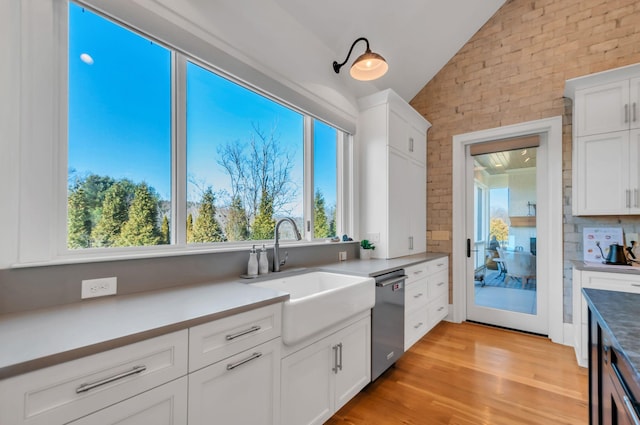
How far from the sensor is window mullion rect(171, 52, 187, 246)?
5.98 ft

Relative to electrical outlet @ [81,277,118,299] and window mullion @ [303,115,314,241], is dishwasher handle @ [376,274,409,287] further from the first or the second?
electrical outlet @ [81,277,118,299]

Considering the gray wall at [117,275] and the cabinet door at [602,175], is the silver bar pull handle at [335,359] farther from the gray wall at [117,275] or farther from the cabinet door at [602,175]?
the cabinet door at [602,175]

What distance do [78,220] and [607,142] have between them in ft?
13.0

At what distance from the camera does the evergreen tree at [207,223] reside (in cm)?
195

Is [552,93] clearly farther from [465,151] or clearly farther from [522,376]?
[522,376]

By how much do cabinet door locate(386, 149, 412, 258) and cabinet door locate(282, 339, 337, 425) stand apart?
1591 millimetres

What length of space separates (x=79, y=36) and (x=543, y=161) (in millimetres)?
4191

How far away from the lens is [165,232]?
1.78 metres

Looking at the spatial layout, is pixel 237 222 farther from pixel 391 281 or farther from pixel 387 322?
pixel 387 322

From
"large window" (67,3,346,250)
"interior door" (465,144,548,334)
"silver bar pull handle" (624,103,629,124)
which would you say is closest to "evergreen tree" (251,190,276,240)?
"large window" (67,3,346,250)

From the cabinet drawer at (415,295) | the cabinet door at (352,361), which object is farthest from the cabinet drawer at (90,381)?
the cabinet drawer at (415,295)

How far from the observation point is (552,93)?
3125mm

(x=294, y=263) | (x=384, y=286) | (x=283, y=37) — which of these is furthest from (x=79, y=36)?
(x=384, y=286)

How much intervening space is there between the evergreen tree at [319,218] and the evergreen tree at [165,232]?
55.2 inches
